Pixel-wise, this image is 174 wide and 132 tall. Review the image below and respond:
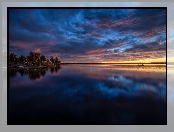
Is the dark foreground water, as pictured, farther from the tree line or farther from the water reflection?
the tree line

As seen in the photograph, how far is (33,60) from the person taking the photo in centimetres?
337

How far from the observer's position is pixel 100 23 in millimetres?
3318

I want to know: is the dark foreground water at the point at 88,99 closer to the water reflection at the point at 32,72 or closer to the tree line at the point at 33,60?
the water reflection at the point at 32,72

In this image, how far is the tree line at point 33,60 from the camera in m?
3.28

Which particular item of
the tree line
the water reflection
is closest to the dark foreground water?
the water reflection

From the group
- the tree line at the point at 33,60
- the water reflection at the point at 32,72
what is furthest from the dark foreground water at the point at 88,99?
the tree line at the point at 33,60

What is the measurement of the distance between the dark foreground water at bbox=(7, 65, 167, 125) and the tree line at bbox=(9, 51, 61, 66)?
6.5 inches

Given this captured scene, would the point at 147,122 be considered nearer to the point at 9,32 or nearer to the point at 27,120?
the point at 27,120

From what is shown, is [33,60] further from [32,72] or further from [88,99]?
[88,99]

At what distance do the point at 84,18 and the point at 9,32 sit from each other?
48.0 inches

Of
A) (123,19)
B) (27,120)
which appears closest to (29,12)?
(123,19)

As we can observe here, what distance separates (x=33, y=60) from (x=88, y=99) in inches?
43.6

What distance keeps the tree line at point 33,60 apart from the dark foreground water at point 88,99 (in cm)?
16

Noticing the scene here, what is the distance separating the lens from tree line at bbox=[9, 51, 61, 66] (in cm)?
328
